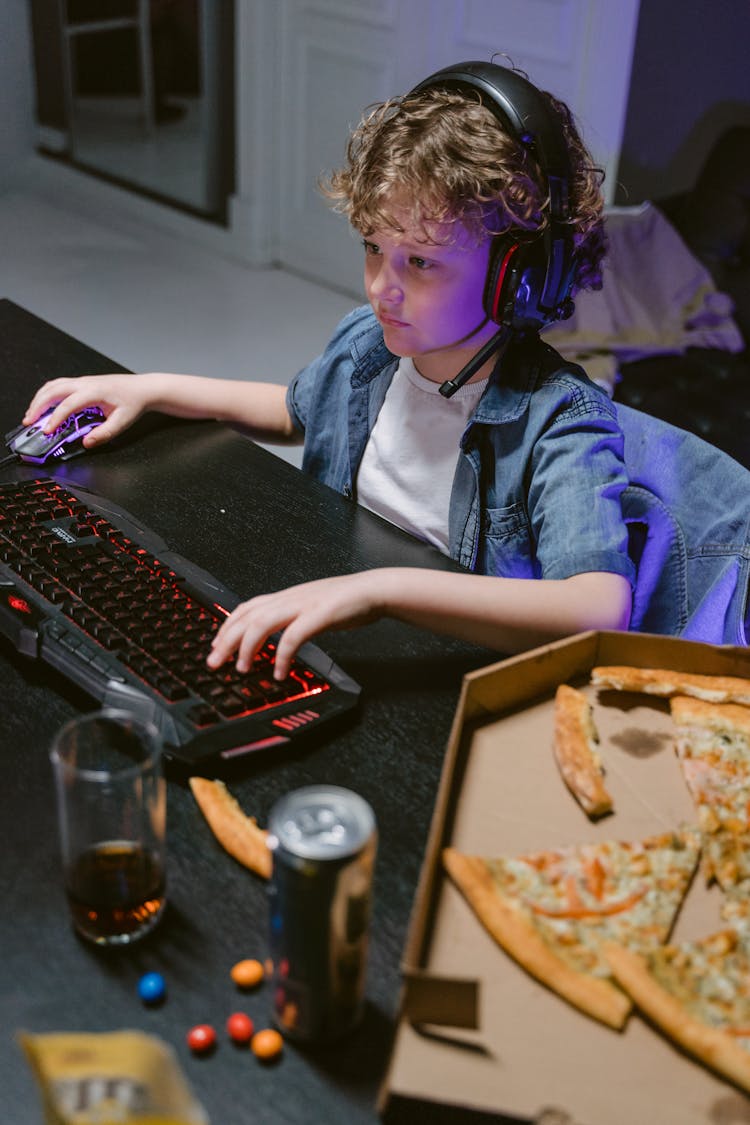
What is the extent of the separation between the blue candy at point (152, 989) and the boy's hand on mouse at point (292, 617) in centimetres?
29

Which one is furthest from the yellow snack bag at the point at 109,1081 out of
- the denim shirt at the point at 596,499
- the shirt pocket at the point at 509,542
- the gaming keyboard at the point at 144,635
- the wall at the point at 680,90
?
the wall at the point at 680,90

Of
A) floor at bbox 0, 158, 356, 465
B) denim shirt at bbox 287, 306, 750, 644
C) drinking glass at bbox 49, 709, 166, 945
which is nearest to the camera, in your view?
drinking glass at bbox 49, 709, 166, 945

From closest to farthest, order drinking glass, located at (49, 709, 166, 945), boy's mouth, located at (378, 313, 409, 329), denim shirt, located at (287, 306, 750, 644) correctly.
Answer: drinking glass, located at (49, 709, 166, 945)
denim shirt, located at (287, 306, 750, 644)
boy's mouth, located at (378, 313, 409, 329)

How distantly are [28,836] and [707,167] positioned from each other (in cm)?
267

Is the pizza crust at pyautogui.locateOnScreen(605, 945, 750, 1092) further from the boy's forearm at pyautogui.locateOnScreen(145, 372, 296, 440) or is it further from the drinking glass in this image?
the boy's forearm at pyautogui.locateOnScreen(145, 372, 296, 440)

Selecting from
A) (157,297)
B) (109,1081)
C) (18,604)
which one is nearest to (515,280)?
(18,604)

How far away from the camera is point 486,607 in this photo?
101 cm

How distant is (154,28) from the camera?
5117mm

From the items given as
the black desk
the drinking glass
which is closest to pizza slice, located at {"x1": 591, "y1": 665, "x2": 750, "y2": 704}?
the black desk

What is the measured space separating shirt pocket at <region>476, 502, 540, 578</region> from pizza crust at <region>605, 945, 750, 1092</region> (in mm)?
660

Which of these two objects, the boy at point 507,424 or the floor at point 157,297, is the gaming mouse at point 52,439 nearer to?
the boy at point 507,424

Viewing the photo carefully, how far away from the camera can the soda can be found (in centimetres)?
58

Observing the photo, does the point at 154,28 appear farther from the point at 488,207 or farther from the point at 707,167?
the point at 488,207

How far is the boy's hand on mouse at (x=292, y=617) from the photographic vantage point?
0.92m
